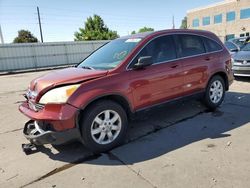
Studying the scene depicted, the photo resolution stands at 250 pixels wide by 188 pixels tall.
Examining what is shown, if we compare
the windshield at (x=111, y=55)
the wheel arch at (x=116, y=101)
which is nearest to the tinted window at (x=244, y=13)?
the windshield at (x=111, y=55)

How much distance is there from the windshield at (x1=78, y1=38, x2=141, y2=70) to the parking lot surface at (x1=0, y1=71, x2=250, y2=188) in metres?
1.09

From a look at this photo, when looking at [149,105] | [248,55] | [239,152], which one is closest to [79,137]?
[149,105]

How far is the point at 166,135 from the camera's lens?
422 cm

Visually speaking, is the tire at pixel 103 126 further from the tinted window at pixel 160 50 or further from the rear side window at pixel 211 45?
the rear side window at pixel 211 45

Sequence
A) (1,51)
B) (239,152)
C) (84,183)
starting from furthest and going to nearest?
(1,51)
(239,152)
(84,183)

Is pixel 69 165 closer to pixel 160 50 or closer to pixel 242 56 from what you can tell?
pixel 160 50

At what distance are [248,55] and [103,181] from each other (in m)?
7.37

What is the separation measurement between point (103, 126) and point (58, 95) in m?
0.83

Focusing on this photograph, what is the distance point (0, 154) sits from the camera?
3.89 meters

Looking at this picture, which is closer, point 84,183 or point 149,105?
point 84,183

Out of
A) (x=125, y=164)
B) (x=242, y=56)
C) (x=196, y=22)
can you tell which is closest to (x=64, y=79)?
(x=125, y=164)

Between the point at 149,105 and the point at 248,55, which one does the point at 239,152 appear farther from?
the point at 248,55

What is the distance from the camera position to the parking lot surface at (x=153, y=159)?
2.93 m

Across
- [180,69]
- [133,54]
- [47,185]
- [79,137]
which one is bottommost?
[47,185]
